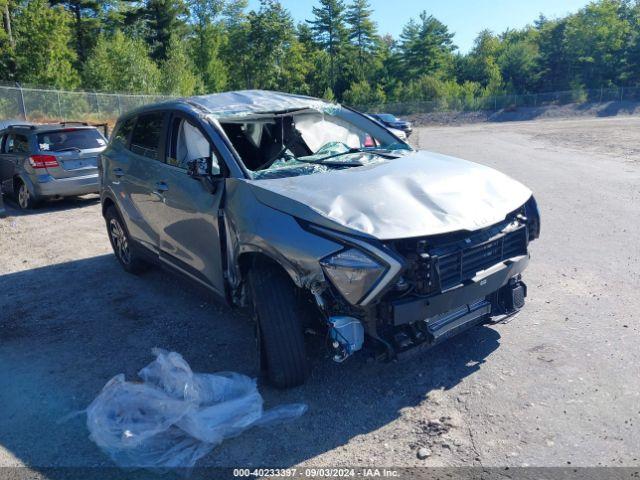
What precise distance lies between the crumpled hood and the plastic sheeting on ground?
1.23 metres

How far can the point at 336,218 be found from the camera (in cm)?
345

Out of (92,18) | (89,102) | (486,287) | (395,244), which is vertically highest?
(92,18)

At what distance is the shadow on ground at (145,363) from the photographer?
3350 mm

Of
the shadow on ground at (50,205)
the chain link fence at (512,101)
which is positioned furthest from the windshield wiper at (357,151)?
the chain link fence at (512,101)

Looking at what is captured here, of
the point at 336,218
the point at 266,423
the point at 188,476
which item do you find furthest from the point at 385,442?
the point at 336,218

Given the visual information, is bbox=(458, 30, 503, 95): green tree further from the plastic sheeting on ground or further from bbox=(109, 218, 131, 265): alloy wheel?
the plastic sheeting on ground

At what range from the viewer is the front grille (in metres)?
3.47

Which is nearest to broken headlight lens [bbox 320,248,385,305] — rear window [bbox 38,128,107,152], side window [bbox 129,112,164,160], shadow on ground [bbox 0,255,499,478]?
shadow on ground [bbox 0,255,499,478]

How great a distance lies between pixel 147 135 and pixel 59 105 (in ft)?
85.2

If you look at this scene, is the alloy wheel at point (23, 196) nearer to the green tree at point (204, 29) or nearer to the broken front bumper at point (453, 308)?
the broken front bumper at point (453, 308)

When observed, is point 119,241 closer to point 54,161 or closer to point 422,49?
point 54,161

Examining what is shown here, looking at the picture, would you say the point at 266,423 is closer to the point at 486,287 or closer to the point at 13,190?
the point at 486,287

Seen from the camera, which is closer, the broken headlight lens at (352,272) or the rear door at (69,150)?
the broken headlight lens at (352,272)

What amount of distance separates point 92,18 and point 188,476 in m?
54.5
